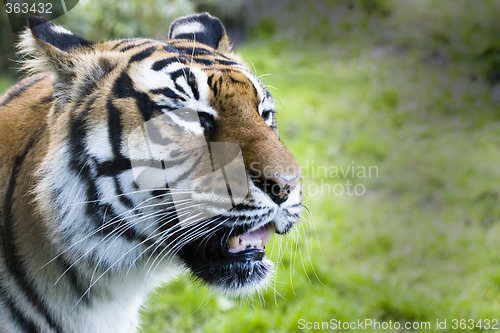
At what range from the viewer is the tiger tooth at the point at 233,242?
1.11m

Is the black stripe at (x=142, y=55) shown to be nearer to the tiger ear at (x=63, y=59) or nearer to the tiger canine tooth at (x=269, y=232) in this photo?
the tiger ear at (x=63, y=59)

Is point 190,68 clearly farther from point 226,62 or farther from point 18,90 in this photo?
point 18,90

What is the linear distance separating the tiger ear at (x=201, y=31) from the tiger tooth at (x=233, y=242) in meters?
0.48

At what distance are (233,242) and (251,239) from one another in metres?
0.04

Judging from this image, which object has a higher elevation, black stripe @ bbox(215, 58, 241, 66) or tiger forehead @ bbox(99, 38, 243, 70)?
tiger forehead @ bbox(99, 38, 243, 70)

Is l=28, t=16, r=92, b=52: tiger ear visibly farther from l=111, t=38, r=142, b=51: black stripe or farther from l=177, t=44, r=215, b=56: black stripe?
l=177, t=44, r=215, b=56: black stripe

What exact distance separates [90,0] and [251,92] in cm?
53

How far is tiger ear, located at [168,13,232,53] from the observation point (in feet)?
4.15

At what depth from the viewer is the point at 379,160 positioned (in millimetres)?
2988

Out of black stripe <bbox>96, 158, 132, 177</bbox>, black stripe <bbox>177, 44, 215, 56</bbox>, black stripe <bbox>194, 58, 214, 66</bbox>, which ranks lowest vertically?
black stripe <bbox>96, 158, 132, 177</bbox>

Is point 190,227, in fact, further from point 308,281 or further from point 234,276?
point 308,281

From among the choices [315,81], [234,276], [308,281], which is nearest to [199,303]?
[308,281]

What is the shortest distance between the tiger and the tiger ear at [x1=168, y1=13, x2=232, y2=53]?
0.21 feet

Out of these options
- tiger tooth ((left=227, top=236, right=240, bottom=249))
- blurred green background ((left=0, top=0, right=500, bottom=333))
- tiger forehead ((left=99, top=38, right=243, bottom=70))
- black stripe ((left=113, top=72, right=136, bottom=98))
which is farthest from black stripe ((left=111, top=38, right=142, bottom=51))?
tiger tooth ((left=227, top=236, right=240, bottom=249))
